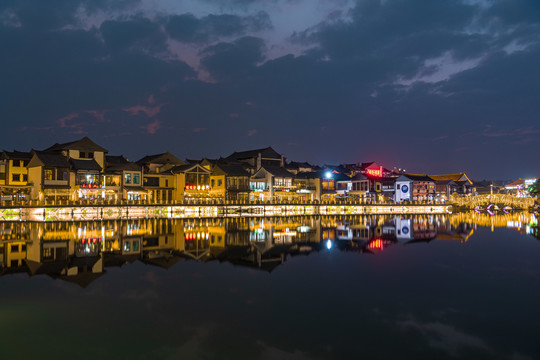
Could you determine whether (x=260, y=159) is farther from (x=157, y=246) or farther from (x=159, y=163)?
(x=157, y=246)

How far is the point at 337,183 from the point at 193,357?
7432 centimetres

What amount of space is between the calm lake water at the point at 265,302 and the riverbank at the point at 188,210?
23631 millimetres

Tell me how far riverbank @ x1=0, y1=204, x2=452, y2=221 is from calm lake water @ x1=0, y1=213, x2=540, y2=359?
77.5ft

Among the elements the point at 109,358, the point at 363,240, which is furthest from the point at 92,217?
the point at 109,358

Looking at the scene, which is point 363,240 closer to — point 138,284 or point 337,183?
point 138,284

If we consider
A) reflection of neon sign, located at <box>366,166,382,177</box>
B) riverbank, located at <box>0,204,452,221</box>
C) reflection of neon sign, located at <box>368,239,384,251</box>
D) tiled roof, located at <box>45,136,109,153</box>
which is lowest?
reflection of neon sign, located at <box>368,239,384,251</box>

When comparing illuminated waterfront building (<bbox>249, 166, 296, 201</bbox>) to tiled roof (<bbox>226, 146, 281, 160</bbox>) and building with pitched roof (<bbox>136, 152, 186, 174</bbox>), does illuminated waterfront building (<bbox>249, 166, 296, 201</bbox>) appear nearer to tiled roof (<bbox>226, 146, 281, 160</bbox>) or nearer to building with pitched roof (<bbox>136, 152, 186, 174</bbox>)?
tiled roof (<bbox>226, 146, 281, 160</bbox>)

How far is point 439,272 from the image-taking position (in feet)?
59.4

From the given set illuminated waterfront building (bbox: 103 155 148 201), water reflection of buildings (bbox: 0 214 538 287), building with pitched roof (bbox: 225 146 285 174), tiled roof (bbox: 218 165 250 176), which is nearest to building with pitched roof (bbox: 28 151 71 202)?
illuminated waterfront building (bbox: 103 155 148 201)

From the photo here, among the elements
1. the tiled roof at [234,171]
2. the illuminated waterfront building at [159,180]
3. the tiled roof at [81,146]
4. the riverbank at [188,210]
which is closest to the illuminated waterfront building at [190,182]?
the illuminated waterfront building at [159,180]

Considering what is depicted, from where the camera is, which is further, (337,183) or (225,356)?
(337,183)

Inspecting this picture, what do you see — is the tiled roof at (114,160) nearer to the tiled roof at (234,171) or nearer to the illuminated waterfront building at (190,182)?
the illuminated waterfront building at (190,182)

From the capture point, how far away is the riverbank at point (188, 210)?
A: 45562 millimetres

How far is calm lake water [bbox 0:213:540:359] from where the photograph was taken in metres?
9.27
